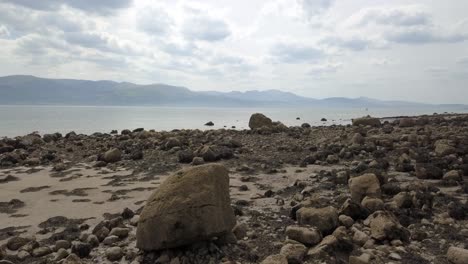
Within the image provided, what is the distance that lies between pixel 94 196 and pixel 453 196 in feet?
31.4

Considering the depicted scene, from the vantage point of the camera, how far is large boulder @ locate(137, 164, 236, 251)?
664 centimetres

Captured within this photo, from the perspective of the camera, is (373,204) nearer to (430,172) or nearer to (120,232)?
(430,172)

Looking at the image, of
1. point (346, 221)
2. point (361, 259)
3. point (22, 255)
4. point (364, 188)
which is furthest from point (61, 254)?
point (364, 188)

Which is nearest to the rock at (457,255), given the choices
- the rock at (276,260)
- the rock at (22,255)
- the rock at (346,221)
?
the rock at (346,221)

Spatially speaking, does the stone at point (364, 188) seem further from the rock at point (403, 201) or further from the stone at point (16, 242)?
the stone at point (16, 242)

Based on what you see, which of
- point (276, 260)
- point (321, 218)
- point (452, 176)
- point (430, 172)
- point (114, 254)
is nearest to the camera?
point (276, 260)

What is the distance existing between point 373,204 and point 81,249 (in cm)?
572

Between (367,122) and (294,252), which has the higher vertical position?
(367,122)

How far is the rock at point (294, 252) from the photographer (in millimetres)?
6434

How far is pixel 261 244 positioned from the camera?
293 inches

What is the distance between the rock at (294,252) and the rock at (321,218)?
0.92 m

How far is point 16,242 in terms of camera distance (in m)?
7.94

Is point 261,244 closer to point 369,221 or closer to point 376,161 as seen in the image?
point 369,221

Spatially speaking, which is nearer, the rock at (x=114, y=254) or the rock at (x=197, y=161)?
the rock at (x=114, y=254)
